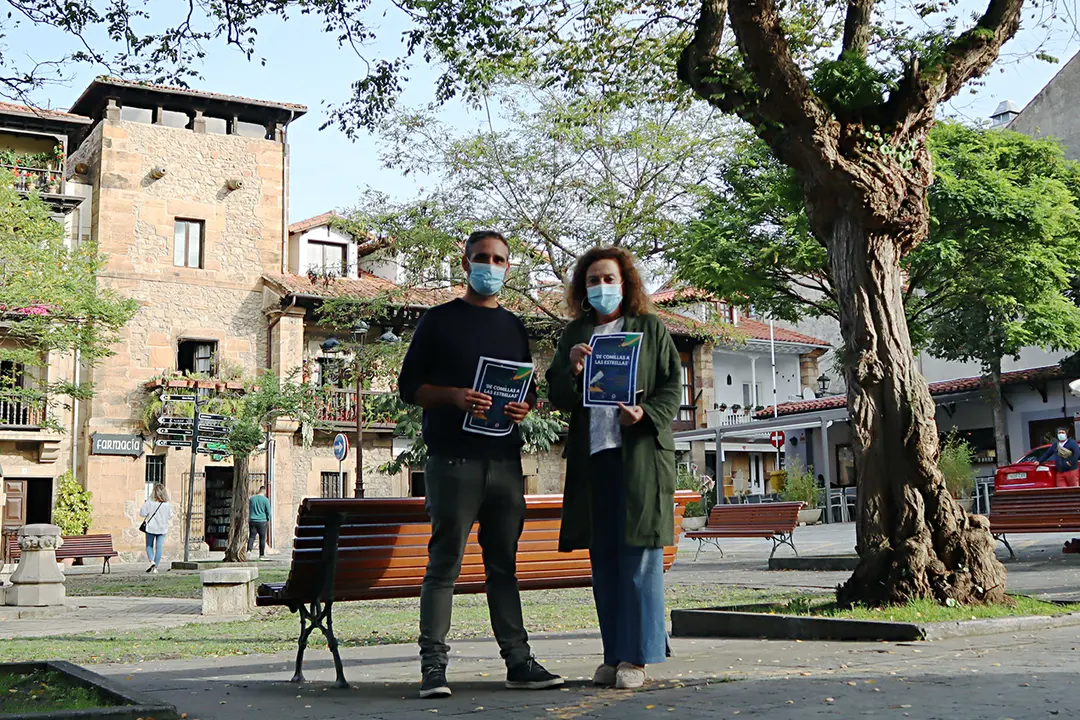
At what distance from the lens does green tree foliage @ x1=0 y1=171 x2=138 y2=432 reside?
24047mm

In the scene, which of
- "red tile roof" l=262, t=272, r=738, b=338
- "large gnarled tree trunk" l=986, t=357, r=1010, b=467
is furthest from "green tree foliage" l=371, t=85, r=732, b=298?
"large gnarled tree trunk" l=986, t=357, r=1010, b=467

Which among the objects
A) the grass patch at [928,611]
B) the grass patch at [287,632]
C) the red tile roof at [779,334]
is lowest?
the grass patch at [287,632]

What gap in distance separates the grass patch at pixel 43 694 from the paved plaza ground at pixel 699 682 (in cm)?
32

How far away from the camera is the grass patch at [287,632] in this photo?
7.49 metres

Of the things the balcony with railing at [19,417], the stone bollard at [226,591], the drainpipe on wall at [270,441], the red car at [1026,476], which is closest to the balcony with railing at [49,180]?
the balcony with railing at [19,417]

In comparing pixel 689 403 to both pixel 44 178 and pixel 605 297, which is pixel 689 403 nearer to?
pixel 44 178

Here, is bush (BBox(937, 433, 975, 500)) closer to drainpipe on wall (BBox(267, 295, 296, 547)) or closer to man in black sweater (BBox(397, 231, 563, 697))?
drainpipe on wall (BBox(267, 295, 296, 547))

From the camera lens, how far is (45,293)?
2400cm

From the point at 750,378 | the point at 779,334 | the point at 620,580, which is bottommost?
the point at 620,580

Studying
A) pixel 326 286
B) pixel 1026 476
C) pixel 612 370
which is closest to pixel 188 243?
pixel 326 286

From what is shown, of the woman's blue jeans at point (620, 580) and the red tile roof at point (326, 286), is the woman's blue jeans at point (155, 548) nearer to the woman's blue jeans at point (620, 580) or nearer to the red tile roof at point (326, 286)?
the red tile roof at point (326, 286)

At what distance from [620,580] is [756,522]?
12.1 metres

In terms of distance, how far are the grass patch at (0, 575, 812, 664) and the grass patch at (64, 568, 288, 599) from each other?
4.75 metres

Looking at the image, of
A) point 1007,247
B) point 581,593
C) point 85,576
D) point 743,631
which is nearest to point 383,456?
point 85,576
